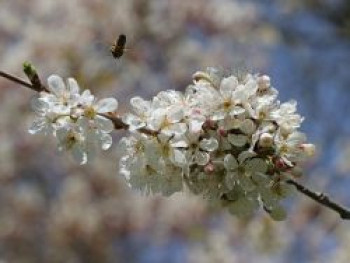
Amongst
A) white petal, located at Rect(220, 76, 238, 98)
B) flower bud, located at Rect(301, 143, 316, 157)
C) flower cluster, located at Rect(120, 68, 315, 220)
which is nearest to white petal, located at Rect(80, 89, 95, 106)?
flower cluster, located at Rect(120, 68, 315, 220)

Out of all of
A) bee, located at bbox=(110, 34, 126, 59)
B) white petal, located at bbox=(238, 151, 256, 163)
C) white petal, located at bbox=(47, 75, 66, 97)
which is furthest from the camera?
bee, located at bbox=(110, 34, 126, 59)

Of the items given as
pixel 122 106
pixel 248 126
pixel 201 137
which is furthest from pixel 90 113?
pixel 122 106

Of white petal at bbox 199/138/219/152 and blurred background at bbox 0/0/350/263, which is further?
blurred background at bbox 0/0/350/263

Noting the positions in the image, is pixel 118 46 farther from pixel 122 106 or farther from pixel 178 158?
pixel 122 106

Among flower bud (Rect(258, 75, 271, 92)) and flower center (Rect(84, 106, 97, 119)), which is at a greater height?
flower bud (Rect(258, 75, 271, 92))

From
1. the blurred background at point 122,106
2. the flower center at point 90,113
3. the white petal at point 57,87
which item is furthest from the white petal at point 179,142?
the blurred background at point 122,106

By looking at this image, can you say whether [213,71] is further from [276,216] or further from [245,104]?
[276,216]

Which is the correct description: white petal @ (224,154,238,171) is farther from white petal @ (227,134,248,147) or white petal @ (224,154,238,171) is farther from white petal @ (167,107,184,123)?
white petal @ (167,107,184,123)
